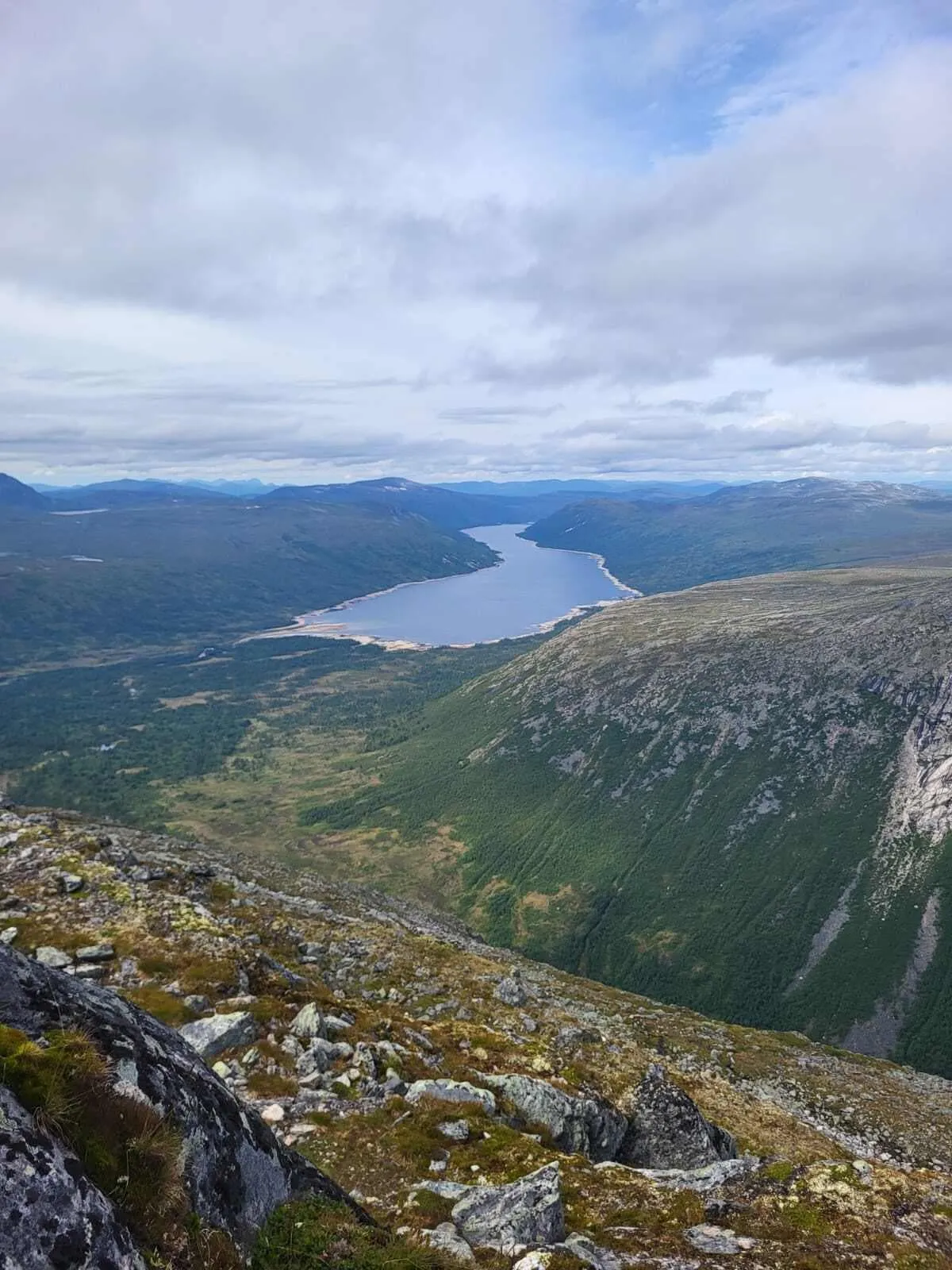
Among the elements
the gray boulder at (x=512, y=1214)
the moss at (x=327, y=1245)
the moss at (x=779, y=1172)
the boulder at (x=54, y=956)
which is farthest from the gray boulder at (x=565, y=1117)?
the boulder at (x=54, y=956)

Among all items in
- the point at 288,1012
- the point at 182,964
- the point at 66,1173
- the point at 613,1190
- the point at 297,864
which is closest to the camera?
the point at 66,1173

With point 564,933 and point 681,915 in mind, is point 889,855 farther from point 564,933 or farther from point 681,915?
point 564,933

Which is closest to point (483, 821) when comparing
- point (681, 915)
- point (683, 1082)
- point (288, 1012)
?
point (681, 915)

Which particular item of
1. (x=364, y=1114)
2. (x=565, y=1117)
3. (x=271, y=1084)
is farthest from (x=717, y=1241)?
(x=271, y=1084)

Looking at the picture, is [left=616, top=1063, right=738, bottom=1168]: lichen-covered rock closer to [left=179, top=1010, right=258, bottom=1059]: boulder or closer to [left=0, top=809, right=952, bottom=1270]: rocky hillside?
[left=0, top=809, right=952, bottom=1270]: rocky hillside

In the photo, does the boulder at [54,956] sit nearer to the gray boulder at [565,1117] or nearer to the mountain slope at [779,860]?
the gray boulder at [565,1117]

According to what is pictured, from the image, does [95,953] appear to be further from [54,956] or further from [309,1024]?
[309,1024]
